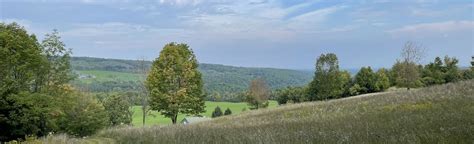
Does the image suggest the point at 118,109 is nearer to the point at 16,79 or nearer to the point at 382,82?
the point at 382,82

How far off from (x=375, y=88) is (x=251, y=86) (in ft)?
96.7

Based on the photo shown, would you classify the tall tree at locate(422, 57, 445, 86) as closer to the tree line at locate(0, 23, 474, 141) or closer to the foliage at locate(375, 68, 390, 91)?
the foliage at locate(375, 68, 390, 91)

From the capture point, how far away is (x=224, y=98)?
143 metres

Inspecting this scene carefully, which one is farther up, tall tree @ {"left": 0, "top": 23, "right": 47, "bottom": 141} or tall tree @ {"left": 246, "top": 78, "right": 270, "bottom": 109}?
tall tree @ {"left": 0, "top": 23, "right": 47, "bottom": 141}

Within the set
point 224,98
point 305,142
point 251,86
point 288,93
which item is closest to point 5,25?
point 305,142

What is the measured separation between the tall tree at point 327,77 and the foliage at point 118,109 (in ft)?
103

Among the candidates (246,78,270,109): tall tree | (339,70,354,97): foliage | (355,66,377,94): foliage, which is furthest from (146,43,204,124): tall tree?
(246,78,270,109): tall tree

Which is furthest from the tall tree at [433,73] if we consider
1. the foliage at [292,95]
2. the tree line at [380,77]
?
the foliage at [292,95]

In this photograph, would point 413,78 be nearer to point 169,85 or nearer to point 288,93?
point 169,85

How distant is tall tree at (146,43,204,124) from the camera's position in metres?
44.5

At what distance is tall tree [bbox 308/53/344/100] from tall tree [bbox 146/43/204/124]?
2283cm

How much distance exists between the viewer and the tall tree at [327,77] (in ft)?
206

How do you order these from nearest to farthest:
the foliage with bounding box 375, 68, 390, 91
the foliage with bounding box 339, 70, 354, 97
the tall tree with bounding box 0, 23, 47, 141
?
the tall tree with bounding box 0, 23, 47, 141
the foliage with bounding box 375, 68, 390, 91
the foliage with bounding box 339, 70, 354, 97

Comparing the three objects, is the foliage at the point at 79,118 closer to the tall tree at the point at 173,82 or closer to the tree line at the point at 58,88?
the tree line at the point at 58,88
